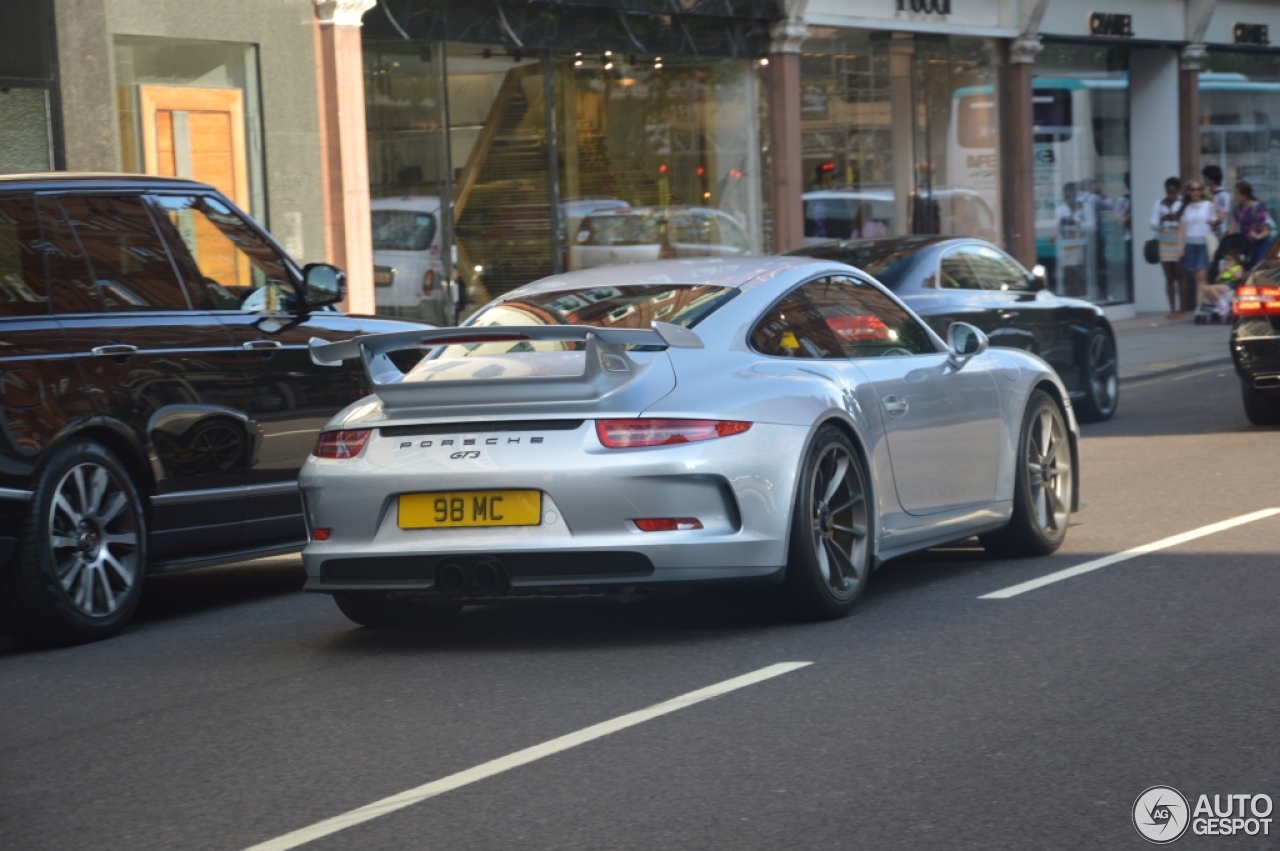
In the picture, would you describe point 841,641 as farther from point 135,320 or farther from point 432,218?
point 432,218

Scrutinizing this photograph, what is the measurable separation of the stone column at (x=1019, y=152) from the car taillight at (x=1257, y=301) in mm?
14453

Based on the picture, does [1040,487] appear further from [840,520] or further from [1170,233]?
[1170,233]

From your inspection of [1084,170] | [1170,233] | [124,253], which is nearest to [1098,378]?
[124,253]

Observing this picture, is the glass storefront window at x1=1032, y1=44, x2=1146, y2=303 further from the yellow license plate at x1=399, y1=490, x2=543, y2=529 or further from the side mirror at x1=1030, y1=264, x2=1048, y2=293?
the yellow license plate at x1=399, y1=490, x2=543, y2=529

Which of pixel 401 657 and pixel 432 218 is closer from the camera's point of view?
pixel 401 657

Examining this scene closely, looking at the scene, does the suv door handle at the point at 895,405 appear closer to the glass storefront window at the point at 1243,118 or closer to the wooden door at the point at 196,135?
the wooden door at the point at 196,135

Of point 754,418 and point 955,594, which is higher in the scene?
point 754,418

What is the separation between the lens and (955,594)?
7.86 metres

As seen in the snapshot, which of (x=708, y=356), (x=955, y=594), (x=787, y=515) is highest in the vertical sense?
(x=708, y=356)

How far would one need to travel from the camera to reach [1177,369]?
2120 cm

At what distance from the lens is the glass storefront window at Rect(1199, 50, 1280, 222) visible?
34562 millimetres

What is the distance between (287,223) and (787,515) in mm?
Result: 11946

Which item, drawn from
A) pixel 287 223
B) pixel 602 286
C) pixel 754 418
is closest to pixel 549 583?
pixel 754 418

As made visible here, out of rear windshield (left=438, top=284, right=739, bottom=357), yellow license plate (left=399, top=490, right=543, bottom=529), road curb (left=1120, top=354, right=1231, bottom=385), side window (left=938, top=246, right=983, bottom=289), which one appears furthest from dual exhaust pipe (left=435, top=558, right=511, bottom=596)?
road curb (left=1120, top=354, right=1231, bottom=385)
